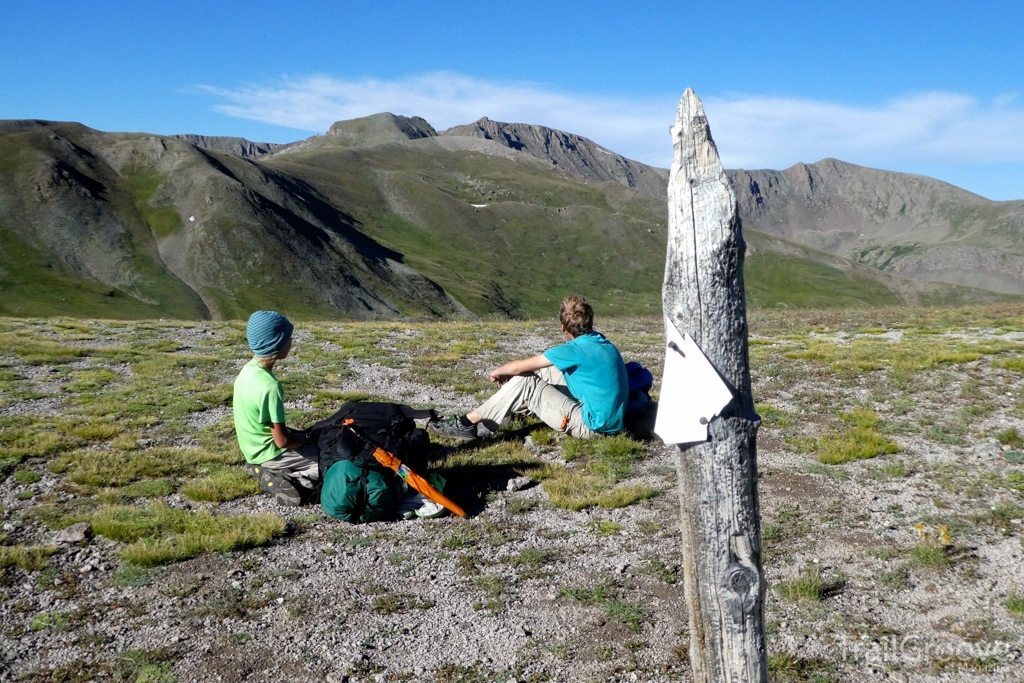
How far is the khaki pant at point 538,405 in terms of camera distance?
1107 centimetres

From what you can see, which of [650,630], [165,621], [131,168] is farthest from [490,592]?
[131,168]

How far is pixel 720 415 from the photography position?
3967 mm

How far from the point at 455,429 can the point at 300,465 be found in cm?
287

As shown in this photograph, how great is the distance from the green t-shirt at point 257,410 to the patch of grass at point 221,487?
1.98 ft

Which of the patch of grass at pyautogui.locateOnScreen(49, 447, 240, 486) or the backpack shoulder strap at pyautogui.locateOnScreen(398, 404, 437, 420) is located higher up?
the backpack shoulder strap at pyautogui.locateOnScreen(398, 404, 437, 420)

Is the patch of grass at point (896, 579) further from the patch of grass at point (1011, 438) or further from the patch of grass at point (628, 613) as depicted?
the patch of grass at point (1011, 438)

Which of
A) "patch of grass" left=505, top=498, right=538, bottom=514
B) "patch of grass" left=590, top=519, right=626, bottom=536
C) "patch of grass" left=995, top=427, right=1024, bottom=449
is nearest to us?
"patch of grass" left=590, top=519, right=626, bottom=536

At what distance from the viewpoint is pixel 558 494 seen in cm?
927

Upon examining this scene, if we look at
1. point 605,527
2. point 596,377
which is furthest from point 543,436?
point 605,527

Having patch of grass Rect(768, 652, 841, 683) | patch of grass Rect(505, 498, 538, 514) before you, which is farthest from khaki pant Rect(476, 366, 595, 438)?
patch of grass Rect(768, 652, 841, 683)

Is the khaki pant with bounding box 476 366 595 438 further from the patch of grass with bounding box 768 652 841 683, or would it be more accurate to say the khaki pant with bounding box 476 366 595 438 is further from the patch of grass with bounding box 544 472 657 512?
the patch of grass with bounding box 768 652 841 683

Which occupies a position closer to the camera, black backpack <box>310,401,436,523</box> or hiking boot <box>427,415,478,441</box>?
black backpack <box>310,401,436,523</box>

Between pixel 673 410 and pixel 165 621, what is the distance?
5368mm

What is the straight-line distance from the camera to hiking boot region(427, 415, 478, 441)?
11.2 metres
